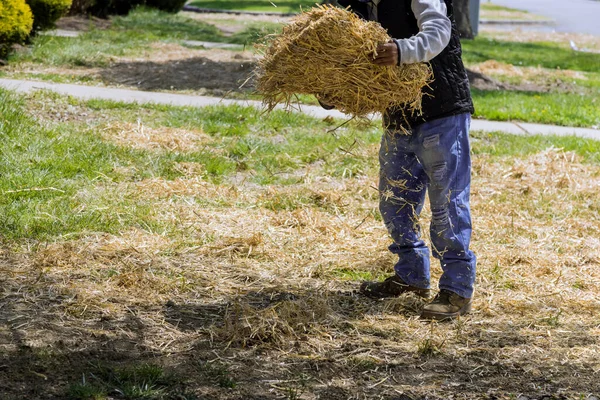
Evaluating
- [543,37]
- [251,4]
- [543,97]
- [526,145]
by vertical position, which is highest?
[526,145]

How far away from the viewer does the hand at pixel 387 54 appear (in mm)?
4332

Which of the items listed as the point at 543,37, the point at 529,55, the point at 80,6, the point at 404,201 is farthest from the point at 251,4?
the point at 404,201

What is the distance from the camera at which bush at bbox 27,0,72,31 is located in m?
13.6

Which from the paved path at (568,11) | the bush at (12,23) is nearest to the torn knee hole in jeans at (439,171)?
the bush at (12,23)

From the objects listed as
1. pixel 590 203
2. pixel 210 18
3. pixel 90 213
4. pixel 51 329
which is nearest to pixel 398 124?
pixel 51 329

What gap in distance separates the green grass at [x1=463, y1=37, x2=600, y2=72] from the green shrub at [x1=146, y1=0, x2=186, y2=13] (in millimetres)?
7270

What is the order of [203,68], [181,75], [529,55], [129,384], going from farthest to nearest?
[529,55] < [203,68] < [181,75] < [129,384]

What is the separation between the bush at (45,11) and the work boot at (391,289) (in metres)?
9.92

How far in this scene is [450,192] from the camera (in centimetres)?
474

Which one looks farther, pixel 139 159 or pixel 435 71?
pixel 139 159

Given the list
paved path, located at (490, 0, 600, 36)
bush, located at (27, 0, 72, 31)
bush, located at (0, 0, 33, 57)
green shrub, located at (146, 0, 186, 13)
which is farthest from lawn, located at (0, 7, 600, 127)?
paved path, located at (490, 0, 600, 36)

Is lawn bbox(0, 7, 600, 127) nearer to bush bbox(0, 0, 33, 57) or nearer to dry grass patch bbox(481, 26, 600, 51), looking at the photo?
bush bbox(0, 0, 33, 57)

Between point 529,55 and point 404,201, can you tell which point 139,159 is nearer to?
point 404,201

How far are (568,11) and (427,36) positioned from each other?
113 ft
